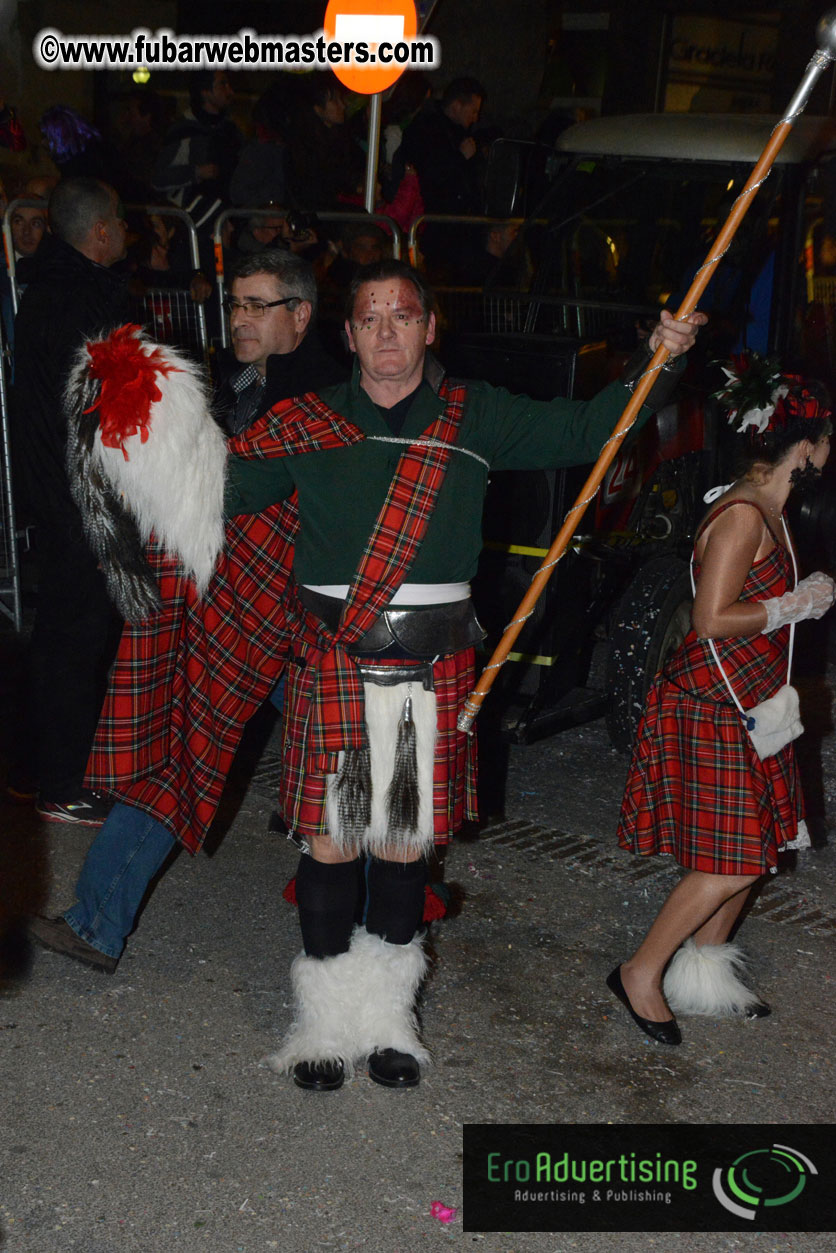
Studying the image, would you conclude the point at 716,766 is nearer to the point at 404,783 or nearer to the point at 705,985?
the point at 705,985

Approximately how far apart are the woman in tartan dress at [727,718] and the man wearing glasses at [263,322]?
136 cm

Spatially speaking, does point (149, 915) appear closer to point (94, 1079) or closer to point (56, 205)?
point (94, 1079)

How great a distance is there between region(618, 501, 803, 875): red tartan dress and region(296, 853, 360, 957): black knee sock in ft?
2.81

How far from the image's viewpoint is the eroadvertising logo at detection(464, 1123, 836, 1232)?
9.98ft

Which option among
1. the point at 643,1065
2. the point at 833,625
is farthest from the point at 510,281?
the point at 643,1065

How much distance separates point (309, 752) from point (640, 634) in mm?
2172

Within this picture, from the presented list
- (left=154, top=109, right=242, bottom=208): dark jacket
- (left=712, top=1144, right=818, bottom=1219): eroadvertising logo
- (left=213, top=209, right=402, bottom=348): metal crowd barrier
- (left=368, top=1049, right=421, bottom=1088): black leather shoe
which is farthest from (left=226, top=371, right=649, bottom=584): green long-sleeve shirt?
(left=154, top=109, right=242, bottom=208): dark jacket

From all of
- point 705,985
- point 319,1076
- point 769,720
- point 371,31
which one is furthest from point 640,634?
point 371,31

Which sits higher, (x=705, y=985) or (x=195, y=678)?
(x=195, y=678)

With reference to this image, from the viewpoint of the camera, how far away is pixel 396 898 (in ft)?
11.6

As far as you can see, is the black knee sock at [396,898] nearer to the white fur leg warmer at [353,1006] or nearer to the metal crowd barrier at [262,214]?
the white fur leg warmer at [353,1006]

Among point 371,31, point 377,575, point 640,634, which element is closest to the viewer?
point 377,575

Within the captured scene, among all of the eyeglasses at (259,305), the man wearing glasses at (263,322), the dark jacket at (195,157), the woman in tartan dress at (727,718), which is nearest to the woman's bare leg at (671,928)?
the woman in tartan dress at (727,718)

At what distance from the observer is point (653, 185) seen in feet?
19.9
